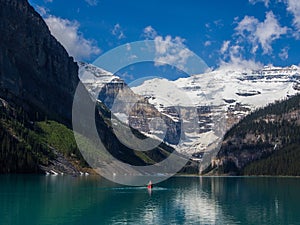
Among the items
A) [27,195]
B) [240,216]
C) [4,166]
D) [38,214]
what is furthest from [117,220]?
[4,166]

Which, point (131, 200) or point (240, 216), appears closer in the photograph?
point (240, 216)

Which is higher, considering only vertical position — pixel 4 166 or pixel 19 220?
pixel 4 166

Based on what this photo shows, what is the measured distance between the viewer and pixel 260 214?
3236 inches

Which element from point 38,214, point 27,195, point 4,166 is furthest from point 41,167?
point 38,214

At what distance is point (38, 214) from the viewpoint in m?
73.6

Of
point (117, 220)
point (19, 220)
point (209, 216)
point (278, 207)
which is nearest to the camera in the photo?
point (19, 220)

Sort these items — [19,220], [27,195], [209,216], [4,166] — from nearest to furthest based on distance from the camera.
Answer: [19,220]
[209,216]
[27,195]
[4,166]

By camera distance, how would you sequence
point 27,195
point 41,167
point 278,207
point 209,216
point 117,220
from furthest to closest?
point 41,167, point 27,195, point 278,207, point 209,216, point 117,220

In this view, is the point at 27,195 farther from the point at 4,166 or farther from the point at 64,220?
the point at 4,166

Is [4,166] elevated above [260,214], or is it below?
above

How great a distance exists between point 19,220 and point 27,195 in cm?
3449

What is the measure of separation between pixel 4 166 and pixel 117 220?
405 feet

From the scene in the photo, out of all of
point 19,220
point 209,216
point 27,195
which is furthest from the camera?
point 27,195

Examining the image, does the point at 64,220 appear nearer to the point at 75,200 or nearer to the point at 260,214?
the point at 75,200
